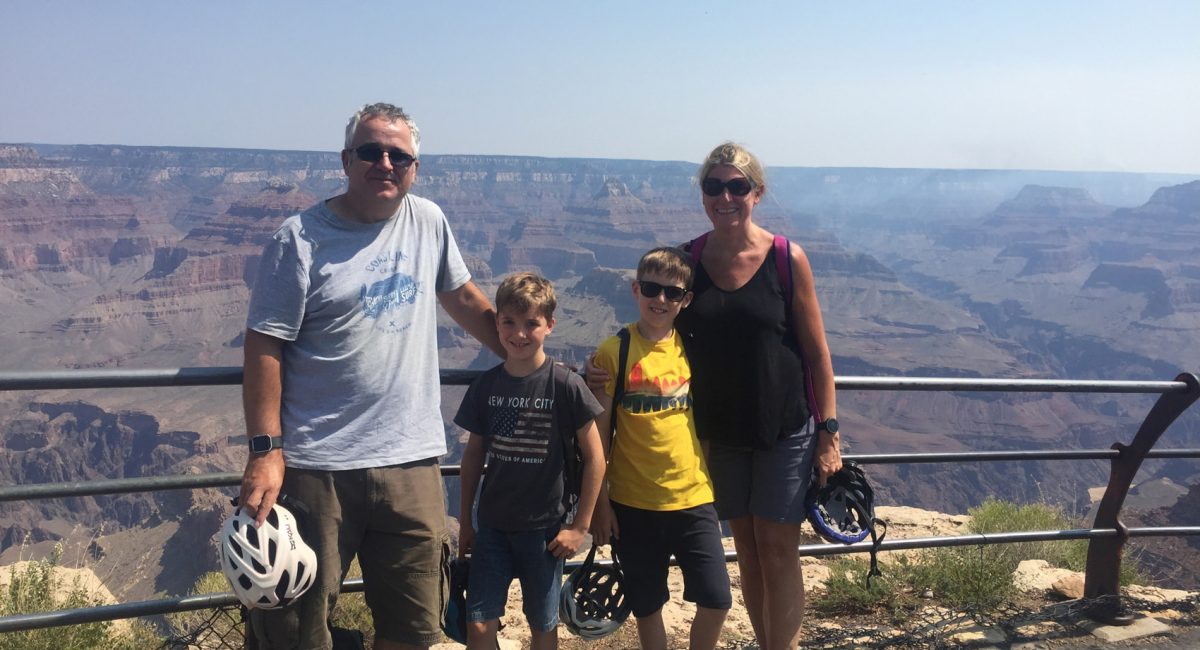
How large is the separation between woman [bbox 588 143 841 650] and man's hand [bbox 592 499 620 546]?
42cm

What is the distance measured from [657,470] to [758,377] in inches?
19.1

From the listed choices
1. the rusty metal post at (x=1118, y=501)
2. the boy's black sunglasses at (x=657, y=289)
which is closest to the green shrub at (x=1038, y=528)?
the rusty metal post at (x=1118, y=501)

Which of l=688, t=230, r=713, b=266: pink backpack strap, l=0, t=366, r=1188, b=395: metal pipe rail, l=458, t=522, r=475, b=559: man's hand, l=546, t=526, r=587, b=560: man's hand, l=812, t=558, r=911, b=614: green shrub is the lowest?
l=812, t=558, r=911, b=614: green shrub

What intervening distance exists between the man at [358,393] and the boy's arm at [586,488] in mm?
424

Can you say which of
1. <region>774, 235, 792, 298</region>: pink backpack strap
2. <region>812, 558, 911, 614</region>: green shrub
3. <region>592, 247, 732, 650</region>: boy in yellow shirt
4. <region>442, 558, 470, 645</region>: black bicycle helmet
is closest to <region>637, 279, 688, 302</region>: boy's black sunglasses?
<region>592, 247, 732, 650</region>: boy in yellow shirt

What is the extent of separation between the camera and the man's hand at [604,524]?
9.77 ft

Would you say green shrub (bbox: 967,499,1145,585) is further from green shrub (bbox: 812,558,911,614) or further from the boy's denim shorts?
the boy's denim shorts

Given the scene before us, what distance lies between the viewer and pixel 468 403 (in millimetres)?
2873

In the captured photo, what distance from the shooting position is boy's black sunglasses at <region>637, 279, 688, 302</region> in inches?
115

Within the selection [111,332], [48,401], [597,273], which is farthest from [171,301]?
[597,273]

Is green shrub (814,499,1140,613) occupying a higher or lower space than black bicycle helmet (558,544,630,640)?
lower

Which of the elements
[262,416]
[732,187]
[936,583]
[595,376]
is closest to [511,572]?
[595,376]

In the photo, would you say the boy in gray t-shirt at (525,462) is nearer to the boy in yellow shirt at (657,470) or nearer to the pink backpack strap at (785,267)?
the boy in yellow shirt at (657,470)

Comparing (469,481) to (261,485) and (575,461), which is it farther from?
(261,485)
